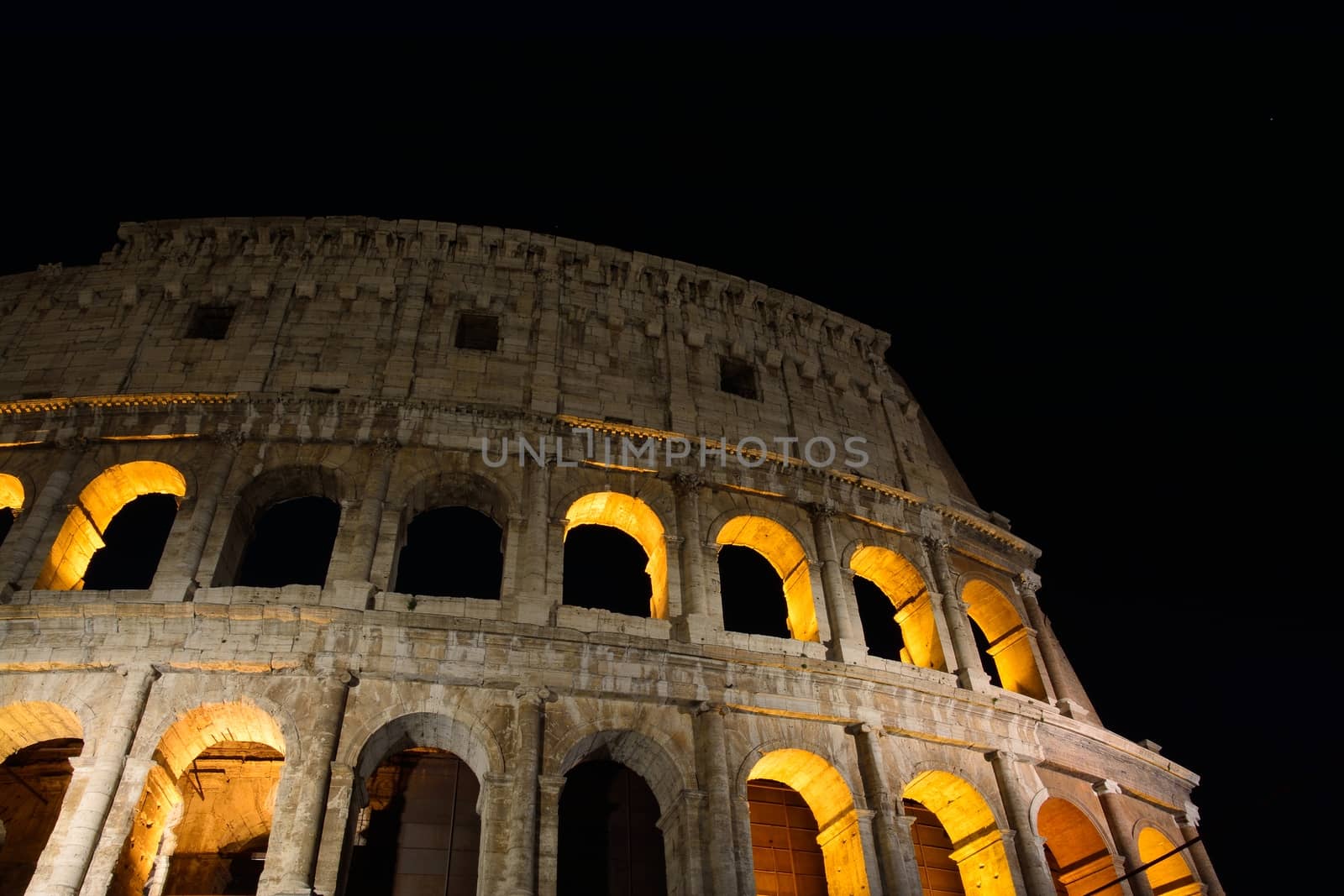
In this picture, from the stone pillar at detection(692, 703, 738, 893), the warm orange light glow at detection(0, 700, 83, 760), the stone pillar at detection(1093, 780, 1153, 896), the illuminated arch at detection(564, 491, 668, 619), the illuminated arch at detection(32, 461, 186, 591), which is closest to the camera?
the stone pillar at detection(692, 703, 738, 893)

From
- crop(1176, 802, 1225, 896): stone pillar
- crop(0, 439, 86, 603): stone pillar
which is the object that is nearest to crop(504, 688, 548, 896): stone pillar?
crop(0, 439, 86, 603): stone pillar

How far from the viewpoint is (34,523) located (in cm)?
1428

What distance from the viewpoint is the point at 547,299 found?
19.0 meters

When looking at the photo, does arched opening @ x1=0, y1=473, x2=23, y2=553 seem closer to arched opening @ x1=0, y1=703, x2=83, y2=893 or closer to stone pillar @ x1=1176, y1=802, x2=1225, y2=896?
arched opening @ x1=0, y1=703, x2=83, y2=893

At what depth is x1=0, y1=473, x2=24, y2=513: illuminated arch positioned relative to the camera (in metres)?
15.2

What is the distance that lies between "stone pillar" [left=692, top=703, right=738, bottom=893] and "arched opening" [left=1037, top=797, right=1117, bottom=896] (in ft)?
20.8

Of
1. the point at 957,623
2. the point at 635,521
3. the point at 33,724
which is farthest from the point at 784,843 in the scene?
the point at 33,724

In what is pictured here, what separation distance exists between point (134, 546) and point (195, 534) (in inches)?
631

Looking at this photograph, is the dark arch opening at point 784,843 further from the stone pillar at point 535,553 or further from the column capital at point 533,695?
the stone pillar at point 535,553

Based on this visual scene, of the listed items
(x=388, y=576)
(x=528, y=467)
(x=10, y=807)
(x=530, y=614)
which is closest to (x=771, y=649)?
(x=530, y=614)

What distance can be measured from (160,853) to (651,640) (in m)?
7.76

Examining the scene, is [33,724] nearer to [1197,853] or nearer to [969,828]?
[969,828]

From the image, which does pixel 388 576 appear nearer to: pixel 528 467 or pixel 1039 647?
pixel 528 467

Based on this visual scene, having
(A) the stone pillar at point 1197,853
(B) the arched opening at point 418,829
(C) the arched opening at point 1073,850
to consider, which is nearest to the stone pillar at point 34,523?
(B) the arched opening at point 418,829
